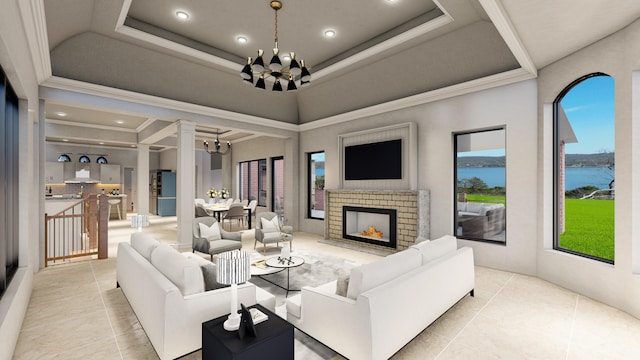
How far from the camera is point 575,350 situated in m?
2.49

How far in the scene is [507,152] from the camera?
471cm

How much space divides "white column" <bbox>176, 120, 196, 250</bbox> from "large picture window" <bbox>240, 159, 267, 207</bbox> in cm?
409

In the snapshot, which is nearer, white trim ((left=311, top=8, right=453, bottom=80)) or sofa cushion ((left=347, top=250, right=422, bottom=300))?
sofa cushion ((left=347, top=250, right=422, bottom=300))

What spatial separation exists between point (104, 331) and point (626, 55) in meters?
6.36

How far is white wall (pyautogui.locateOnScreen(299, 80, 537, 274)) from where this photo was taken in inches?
176


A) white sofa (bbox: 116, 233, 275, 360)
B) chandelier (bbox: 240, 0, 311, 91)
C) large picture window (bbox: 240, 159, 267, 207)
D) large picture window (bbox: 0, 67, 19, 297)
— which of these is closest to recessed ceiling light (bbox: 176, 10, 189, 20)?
chandelier (bbox: 240, 0, 311, 91)

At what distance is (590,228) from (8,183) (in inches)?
274

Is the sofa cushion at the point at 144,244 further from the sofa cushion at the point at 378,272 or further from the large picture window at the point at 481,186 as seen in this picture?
the large picture window at the point at 481,186

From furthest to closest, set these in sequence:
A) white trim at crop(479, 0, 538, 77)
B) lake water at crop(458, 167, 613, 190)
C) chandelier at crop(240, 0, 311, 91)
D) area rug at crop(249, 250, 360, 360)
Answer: chandelier at crop(240, 0, 311, 91)
lake water at crop(458, 167, 613, 190)
white trim at crop(479, 0, 538, 77)
area rug at crop(249, 250, 360, 360)

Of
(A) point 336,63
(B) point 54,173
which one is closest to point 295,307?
(A) point 336,63

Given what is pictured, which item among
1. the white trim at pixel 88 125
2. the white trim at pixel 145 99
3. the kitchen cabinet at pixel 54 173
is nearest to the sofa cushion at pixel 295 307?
the white trim at pixel 145 99

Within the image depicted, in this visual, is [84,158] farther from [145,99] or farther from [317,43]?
[317,43]

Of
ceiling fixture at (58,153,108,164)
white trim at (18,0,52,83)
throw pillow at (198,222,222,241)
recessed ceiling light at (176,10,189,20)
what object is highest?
recessed ceiling light at (176,10,189,20)

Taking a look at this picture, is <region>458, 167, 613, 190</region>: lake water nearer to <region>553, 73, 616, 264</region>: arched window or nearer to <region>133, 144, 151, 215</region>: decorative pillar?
<region>553, 73, 616, 264</region>: arched window
